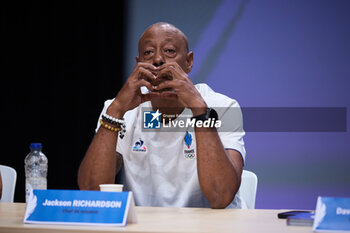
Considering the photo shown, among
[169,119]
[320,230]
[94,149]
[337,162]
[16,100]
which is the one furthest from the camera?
[16,100]

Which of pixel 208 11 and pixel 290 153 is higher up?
pixel 208 11

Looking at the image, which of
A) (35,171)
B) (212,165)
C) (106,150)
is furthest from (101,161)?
(212,165)

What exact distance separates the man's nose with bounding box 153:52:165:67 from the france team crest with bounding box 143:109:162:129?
0.65 ft

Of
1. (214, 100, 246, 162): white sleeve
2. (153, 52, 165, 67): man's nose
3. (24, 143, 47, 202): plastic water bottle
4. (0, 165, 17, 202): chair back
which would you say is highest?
(153, 52, 165, 67): man's nose

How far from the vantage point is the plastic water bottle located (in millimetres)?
1611

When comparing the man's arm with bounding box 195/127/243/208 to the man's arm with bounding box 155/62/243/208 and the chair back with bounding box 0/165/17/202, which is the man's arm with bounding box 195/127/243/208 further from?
the chair back with bounding box 0/165/17/202

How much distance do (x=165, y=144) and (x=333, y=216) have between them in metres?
0.98

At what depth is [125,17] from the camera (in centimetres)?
365

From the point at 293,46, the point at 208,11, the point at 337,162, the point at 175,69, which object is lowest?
the point at 337,162

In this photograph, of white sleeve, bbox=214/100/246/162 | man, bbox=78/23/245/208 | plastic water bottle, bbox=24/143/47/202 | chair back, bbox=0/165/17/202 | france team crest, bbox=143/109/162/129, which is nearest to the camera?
plastic water bottle, bbox=24/143/47/202

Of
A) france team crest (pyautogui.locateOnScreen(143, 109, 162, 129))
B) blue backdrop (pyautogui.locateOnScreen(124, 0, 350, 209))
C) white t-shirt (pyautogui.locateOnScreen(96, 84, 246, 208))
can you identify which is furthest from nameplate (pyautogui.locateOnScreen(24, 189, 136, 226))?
blue backdrop (pyautogui.locateOnScreen(124, 0, 350, 209))

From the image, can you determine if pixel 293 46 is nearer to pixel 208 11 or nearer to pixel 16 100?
pixel 208 11

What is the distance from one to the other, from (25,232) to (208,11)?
2.82m

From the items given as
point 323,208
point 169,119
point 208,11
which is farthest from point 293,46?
point 323,208
